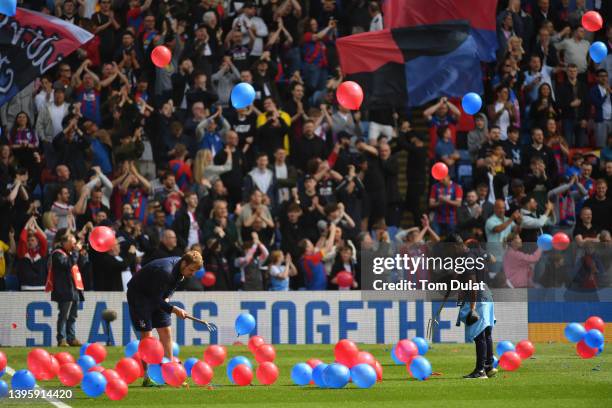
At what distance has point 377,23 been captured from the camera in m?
28.6

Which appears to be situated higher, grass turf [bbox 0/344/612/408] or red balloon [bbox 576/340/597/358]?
grass turf [bbox 0/344/612/408]

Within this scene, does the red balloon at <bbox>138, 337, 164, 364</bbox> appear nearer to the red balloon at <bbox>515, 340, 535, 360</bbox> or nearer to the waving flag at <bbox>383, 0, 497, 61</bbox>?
the red balloon at <bbox>515, 340, 535, 360</bbox>

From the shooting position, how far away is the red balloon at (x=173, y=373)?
1552 cm

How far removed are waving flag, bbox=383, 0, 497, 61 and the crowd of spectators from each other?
176cm

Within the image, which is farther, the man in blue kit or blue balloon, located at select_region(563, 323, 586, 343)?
blue balloon, located at select_region(563, 323, 586, 343)

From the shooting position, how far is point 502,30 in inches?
1145

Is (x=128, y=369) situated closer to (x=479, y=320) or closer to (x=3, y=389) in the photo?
(x=3, y=389)

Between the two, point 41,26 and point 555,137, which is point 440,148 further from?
point 41,26

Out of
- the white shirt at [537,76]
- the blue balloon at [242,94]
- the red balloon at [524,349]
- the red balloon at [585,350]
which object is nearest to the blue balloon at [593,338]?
the red balloon at [585,350]

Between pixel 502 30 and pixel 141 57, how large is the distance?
332 inches

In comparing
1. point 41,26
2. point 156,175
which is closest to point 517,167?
point 156,175

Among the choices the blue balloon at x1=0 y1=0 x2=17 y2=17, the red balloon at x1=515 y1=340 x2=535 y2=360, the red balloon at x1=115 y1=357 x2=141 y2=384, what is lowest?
the red balloon at x1=515 y1=340 x2=535 y2=360

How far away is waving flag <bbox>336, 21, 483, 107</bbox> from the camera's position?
2500cm

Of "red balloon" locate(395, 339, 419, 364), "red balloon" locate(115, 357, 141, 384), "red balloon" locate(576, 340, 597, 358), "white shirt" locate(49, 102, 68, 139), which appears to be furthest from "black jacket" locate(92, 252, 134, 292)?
"red balloon" locate(576, 340, 597, 358)
